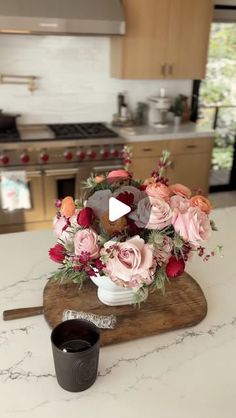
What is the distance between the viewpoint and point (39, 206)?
316cm

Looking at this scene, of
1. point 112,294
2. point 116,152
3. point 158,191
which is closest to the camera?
point 158,191

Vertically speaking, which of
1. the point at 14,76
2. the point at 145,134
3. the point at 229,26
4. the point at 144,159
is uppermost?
the point at 229,26

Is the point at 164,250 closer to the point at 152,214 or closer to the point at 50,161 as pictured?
the point at 152,214

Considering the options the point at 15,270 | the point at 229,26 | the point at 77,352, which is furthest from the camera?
the point at 229,26

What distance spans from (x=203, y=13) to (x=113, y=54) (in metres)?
0.83

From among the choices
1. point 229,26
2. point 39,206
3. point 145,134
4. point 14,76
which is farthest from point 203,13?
point 39,206

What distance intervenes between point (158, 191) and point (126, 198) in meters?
0.09

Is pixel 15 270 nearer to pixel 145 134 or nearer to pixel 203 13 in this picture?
pixel 145 134

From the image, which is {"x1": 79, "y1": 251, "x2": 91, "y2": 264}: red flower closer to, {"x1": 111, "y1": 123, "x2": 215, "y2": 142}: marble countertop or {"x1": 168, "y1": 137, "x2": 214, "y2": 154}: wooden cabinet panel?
{"x1": 111, "y1": 123, "x2": 215, "y2": 142}: marble countertop

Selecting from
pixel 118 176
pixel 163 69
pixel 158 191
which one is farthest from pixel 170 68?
pixel 158 191

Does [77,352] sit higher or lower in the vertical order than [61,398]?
higher

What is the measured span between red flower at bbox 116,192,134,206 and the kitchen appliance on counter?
275 cm

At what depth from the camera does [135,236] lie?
0.95m

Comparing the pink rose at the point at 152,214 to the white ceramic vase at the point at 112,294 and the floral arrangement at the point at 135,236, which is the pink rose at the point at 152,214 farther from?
the white ceramic vase at the point at 112,294
